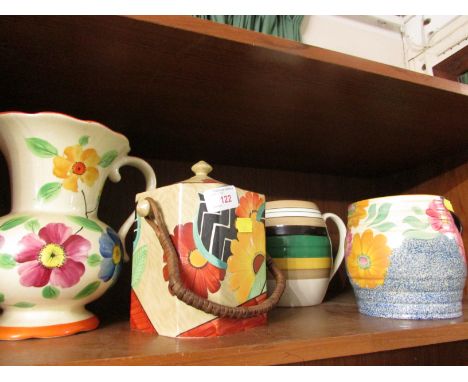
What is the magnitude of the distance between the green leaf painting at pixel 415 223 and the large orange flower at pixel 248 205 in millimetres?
195

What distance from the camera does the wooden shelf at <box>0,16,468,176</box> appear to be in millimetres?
412

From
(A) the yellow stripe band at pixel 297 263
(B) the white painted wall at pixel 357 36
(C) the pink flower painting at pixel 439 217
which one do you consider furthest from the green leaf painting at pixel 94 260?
(B) the white painted wall at pixel 357 36

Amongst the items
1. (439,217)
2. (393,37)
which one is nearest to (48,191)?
(439,217)

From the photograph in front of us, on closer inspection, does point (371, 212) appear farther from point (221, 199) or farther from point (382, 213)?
point (221, 199)

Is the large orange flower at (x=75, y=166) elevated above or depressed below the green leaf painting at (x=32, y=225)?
above

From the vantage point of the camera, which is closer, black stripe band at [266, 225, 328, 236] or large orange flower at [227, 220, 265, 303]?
large orange flower at [227, 220, 265, 303]

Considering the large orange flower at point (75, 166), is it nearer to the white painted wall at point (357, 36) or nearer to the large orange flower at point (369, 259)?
the large orange flower at point (369, 259)

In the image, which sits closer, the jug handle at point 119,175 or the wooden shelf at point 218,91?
the wooden shelf at point 218,91

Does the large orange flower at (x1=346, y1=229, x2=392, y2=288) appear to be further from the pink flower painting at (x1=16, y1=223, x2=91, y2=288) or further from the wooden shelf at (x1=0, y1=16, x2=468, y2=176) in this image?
the pink flower painting at (x1=16, y1=223, x2=91, y2=288)

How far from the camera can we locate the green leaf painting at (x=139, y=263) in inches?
18.8

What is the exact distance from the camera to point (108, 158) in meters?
0.52

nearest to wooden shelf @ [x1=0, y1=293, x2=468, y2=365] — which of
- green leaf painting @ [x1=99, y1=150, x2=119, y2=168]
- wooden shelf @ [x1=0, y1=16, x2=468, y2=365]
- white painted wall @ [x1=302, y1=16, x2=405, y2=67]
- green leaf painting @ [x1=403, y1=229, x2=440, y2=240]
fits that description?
wooden shelf @ [x1=0, y1=16, x2=468, y2=365]

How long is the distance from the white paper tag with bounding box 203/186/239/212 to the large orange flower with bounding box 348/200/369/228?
195 millimetres
